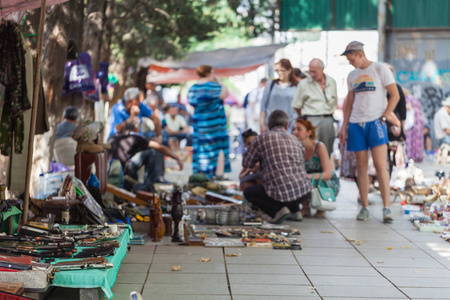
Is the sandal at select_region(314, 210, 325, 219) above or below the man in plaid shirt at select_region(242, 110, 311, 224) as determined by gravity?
below

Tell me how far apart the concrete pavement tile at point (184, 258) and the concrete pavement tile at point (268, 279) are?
59 cm

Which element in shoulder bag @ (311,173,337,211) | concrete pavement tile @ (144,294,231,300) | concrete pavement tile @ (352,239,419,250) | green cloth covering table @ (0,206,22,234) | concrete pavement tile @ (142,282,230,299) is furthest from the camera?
shoulder bag @ (311,173,337,211)

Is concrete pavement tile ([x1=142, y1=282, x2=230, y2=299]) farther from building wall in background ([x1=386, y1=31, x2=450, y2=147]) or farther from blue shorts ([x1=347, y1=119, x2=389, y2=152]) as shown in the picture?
building wall in background ([x1=386, y1=31, x2=450, y2=147])

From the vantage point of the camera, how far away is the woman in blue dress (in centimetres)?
1284

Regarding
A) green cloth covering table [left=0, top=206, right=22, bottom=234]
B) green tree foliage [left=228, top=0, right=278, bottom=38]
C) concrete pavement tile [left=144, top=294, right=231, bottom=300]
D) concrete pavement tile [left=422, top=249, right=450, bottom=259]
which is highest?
green tree foliage [left=228, top=0, right=278, bottom=38]

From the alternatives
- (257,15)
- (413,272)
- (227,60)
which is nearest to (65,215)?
(413,272)

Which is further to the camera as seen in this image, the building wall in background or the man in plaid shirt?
the building wall in background

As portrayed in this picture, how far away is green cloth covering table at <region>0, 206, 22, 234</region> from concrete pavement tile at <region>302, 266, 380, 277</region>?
2.41 m

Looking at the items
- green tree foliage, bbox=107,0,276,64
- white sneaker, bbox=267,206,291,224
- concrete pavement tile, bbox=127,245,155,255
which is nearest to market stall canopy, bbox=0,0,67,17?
concrete pavement tile, bbox=127,245,155,255

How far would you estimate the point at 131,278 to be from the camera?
5543 millimetres

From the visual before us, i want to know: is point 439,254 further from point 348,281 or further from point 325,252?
point 348,281

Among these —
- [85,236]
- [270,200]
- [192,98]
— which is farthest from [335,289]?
[192,98]

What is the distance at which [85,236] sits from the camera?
5.66 metres

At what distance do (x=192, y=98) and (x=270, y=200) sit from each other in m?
4.85
